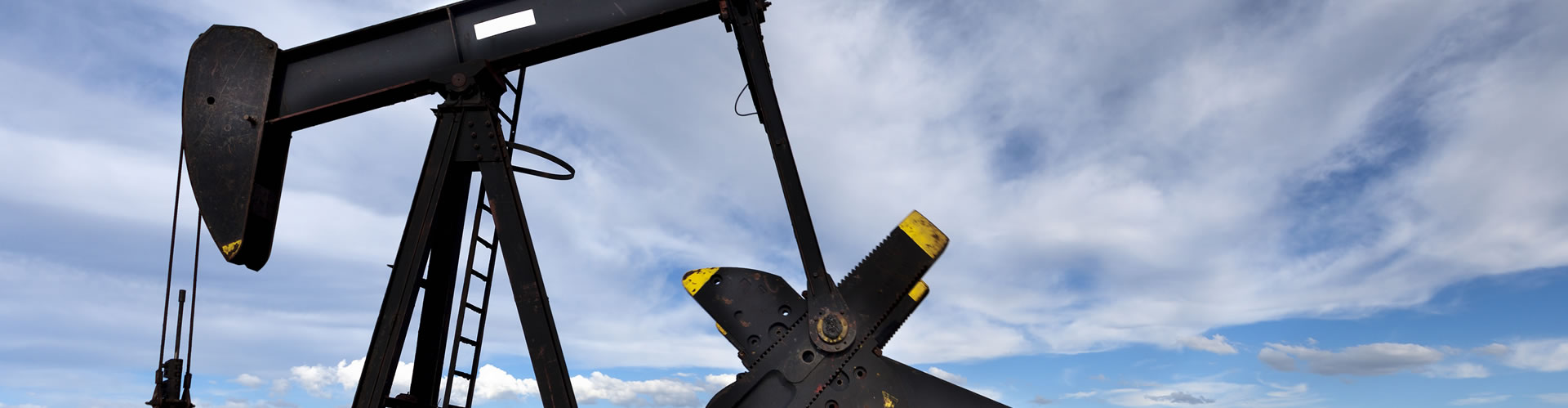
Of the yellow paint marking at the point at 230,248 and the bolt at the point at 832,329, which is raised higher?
the yellow paint marking at the point at 230,248

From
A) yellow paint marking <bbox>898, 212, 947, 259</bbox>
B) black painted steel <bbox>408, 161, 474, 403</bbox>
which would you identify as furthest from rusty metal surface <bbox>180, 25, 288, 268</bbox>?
yellow paint marking <bbox>898, 212, 947, 259</bbox>

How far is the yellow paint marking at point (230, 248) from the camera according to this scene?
6098 mm

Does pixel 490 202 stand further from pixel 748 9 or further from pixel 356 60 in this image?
pixel 748 9

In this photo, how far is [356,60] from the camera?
621 cm

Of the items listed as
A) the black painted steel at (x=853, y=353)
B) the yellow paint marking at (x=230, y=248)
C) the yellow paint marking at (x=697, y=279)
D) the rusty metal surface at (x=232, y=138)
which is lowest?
the black painted steel at (x=853, y=353)

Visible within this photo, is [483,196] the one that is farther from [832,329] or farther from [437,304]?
[832,329]

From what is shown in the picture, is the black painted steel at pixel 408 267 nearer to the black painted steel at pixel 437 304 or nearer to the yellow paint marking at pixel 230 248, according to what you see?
the black painted steel at pixel 437 304

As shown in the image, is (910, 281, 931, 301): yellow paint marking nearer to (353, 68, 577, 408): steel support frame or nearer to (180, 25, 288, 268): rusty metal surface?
(353, 68, 577, 408): steel support frame

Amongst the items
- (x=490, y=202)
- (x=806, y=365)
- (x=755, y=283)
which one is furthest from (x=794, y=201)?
(x=490, y=202)

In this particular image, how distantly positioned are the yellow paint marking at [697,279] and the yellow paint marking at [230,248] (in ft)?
9.53

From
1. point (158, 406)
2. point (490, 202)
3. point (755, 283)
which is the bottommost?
point (158, 406)

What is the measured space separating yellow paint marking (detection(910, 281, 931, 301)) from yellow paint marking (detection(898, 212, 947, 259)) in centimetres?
23

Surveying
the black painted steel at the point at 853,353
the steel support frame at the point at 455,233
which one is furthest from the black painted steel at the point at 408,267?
the black painted steel at the point at 853,353

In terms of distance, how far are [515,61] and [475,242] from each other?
1.20m
